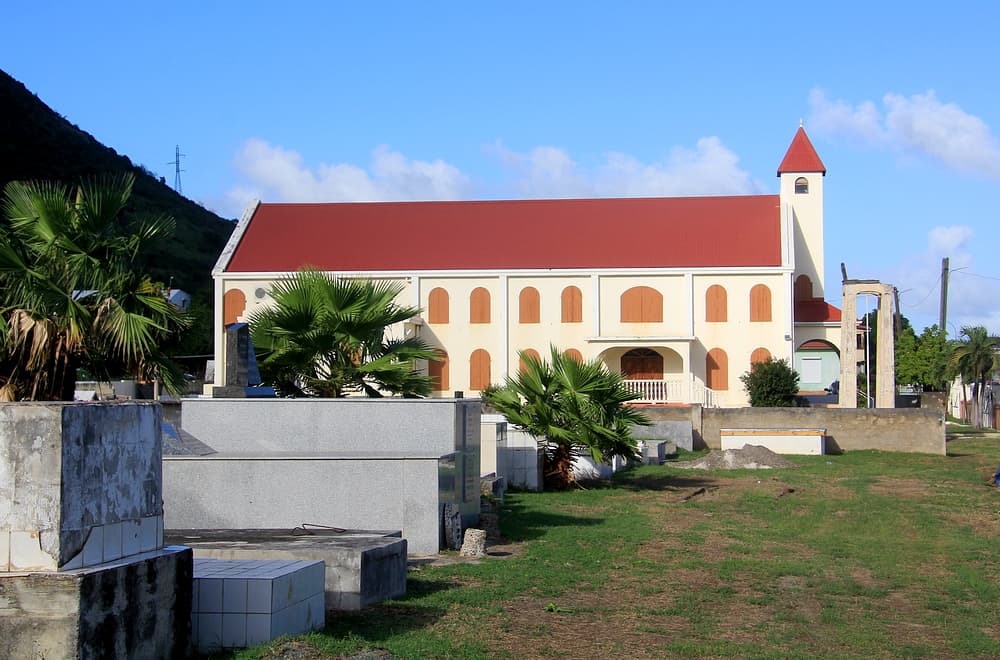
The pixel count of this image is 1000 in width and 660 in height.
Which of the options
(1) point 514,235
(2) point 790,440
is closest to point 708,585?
(2) point 790,440

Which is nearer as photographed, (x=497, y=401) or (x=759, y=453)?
(x=497, y=401)

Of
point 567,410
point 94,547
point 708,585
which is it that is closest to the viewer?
point 94,547

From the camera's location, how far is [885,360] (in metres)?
38.7

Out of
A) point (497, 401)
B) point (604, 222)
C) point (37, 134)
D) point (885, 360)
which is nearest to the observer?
point (497, 401)

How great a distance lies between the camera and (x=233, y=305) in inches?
1799

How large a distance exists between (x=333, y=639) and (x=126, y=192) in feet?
15.3

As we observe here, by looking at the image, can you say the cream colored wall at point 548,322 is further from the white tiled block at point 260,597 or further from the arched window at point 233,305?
the white tiled block at point 260,597

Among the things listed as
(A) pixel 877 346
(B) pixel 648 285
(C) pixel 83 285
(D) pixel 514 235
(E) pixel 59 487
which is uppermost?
(D) pixel 514 235

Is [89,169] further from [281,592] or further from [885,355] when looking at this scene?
[281,592]

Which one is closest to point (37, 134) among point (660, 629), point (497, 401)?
point (497, 401)

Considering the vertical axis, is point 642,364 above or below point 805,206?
below

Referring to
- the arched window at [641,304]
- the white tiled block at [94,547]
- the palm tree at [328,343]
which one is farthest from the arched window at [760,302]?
the white tiled block at [94,547]

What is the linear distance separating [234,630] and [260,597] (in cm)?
27

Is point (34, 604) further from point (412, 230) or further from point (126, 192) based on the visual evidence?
point (412, 230)
